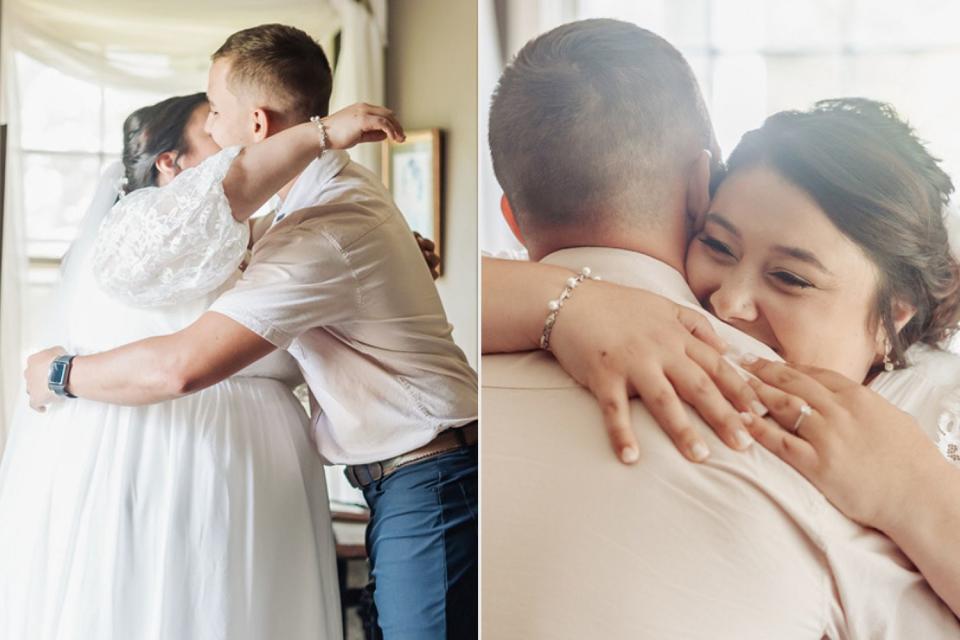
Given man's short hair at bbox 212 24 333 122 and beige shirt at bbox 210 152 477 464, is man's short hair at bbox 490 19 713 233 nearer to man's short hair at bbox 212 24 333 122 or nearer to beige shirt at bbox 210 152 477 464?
beige shirt at bbox 210 152 477 464

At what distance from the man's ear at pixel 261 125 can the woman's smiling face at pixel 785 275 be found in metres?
0.71

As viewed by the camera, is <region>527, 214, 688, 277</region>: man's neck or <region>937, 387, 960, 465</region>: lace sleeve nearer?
<region>937, 387, 960, 465</region>: lace sleeve

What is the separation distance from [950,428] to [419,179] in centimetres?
83

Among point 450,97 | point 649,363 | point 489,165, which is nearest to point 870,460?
point 649,363

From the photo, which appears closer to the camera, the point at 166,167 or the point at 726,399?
the point at 726,399

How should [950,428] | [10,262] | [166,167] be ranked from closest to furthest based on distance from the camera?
[950,428] → [166,167] → [10,262]

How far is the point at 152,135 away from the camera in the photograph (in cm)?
163

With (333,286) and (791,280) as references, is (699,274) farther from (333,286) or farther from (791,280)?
(333,286)

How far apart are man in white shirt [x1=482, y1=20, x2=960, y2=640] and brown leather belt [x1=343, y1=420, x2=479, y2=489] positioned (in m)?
0.19

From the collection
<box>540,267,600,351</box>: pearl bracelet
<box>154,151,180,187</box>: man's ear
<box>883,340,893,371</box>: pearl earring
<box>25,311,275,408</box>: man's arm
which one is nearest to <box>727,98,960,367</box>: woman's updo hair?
<box>883,340,893,371</box>: pearl earring

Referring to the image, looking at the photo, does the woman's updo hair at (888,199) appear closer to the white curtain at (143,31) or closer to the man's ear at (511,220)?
the man's ear at (511,220)

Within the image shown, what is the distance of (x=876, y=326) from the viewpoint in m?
1.11

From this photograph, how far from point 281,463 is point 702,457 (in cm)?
67

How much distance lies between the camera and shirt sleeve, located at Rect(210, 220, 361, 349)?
1359 millimetres
